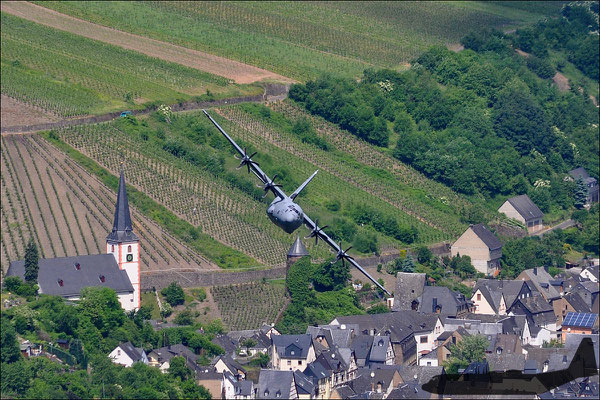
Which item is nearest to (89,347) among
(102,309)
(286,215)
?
(102,309)

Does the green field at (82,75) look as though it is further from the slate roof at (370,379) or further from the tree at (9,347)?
the slate roof at (370,379)

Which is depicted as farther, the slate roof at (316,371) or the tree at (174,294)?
the tree at (174,294)

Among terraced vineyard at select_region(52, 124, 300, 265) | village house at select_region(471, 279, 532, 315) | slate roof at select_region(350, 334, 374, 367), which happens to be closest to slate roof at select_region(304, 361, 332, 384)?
slate roof at select_region(350, 334, 374, 367)

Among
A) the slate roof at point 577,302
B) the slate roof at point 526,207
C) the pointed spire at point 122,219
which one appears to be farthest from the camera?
the slate roof at point 526,207

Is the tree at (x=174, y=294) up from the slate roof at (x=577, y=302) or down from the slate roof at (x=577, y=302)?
up

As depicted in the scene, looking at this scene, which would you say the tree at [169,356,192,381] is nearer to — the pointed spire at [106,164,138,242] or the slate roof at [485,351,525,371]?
the pointed spire at [106,164,138,242]

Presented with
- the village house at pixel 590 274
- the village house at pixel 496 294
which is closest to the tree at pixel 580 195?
the village house at pixel 590 274

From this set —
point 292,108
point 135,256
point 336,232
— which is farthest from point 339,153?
point 135,256

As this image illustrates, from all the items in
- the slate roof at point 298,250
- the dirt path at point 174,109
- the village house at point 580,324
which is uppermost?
the dirt path at point 174,109
